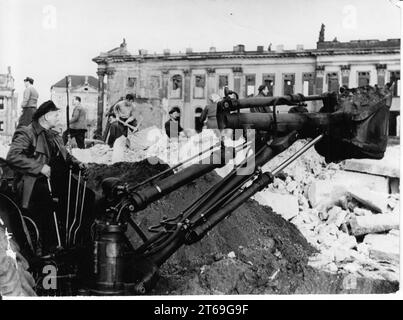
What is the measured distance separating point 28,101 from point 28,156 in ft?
2.01

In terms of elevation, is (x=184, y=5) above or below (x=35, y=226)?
above

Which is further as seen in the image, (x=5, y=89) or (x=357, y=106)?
(x=5, y=89)

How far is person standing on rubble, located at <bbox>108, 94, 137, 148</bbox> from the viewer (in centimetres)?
530

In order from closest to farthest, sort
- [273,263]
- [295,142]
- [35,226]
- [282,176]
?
[35,226]
[295,142]
[273,263]
[282,176]

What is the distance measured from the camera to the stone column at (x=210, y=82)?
5398mm

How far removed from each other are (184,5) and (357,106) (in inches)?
68.3

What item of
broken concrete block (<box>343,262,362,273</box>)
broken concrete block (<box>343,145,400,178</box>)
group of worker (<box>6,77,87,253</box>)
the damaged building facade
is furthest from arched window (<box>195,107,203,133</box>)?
broken concrete block (<box>343,262,362,273</box>)

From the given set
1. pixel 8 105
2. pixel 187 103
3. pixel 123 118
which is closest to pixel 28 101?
pixel 8 105

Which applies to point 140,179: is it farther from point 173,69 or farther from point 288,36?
point 288,36

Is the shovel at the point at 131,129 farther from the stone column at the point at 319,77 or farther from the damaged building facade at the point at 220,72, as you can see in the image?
the stone column at the point at 319,77

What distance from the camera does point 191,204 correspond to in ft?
15.1

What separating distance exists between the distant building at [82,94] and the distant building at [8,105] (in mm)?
353

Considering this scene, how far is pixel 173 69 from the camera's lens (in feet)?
17.8
